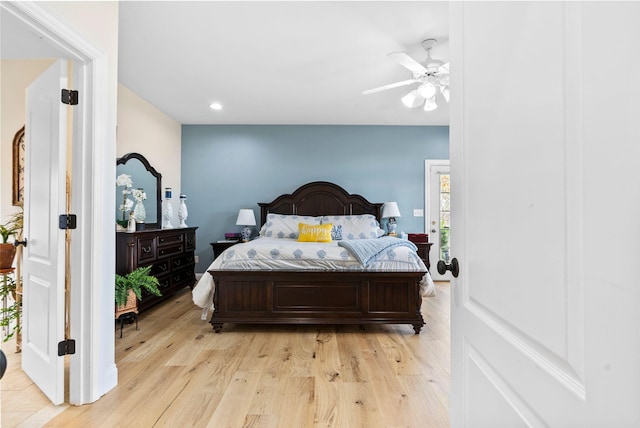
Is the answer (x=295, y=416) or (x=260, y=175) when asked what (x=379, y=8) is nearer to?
(x=295, y=416)

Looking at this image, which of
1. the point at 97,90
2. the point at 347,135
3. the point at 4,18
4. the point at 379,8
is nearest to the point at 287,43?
the point at 379,8

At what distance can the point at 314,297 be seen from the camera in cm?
301

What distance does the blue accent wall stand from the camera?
5.32 metres

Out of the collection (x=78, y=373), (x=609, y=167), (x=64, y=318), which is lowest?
(x=78, y=373)

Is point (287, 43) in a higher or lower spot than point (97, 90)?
higher

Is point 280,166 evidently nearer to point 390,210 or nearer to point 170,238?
point 390,210

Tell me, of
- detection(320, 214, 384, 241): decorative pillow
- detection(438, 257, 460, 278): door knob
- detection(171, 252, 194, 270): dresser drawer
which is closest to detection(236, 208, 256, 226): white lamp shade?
detection(171, 252, 194, 270): dresser drawer

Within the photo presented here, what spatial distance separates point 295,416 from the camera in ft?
5.64

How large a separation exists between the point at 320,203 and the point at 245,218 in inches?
47.9

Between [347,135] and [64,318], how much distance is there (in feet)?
14.6

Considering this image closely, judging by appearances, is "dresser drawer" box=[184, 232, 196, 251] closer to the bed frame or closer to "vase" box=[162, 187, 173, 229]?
"vase" box=[162, 187, 173, 229]

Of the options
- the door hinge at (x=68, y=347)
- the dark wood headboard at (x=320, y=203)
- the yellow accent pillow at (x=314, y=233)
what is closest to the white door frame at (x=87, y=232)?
the door hinge at (x=68, y=347)

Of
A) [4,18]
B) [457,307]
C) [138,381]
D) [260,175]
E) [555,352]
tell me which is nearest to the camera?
[555,352]

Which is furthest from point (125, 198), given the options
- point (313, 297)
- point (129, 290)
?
point (313, 297)
